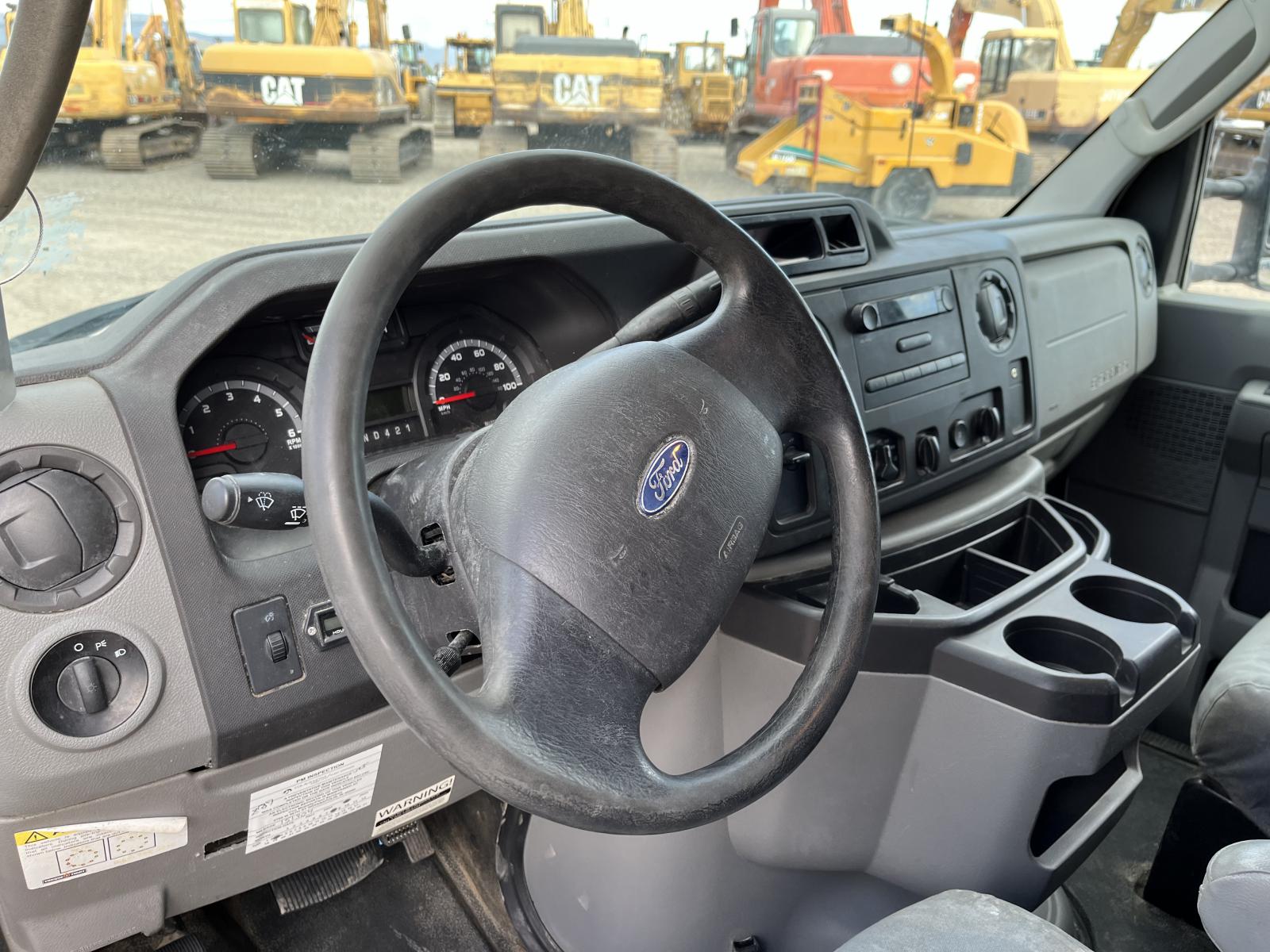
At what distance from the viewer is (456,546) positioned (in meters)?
0.82

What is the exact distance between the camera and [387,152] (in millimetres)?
1660

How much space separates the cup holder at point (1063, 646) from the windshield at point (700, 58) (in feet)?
10.6

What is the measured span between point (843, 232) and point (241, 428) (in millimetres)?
989

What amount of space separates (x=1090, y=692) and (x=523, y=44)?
2.95m

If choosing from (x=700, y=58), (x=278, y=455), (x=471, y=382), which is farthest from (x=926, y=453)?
(x=700, y=58)

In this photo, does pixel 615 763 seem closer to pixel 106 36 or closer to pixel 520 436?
pixel 520 436

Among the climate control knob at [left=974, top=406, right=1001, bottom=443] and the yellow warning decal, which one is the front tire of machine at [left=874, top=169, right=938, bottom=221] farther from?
the yellow warning decal

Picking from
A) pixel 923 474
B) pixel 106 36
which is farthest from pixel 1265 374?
pixel 106 36

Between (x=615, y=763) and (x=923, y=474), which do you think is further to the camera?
(x=923, y=474)

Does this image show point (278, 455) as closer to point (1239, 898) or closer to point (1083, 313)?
point (1239, 898)

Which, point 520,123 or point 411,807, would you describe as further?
point 520,123

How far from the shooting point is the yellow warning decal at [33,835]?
99cm

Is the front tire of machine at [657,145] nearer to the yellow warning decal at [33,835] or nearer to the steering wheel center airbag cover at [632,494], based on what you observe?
the steering wheel center airbag cover at [632,494]

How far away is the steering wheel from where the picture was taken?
0.67 metres
